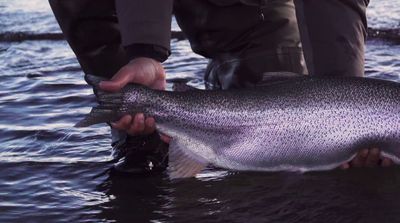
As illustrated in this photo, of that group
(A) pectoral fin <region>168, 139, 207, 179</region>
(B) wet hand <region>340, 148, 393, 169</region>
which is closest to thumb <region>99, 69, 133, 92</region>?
(A) pectoral fin <region>168, 139, 207, 179</region>

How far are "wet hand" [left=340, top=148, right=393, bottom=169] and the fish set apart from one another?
0.13 ft

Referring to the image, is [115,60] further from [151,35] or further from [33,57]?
[33,57]

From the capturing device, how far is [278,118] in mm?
3506

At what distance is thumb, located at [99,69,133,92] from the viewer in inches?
132

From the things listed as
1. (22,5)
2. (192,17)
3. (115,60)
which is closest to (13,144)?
(115,60)

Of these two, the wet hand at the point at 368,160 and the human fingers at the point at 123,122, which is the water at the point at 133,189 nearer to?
the wet hand at the point at 368,160

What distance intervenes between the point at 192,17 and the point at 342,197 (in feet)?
5.16

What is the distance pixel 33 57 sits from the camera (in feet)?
27.2

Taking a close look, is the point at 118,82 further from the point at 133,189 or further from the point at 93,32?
the point at 93,32

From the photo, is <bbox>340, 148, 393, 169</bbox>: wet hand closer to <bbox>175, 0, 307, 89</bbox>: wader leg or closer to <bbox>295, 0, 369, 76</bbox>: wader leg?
<bbox>295, 0, 369, 76</bbox>: wader leg

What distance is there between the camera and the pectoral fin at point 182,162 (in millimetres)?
3648

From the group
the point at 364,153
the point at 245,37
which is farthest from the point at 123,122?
the point at 245,37

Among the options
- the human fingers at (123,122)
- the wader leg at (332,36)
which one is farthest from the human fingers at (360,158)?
the human fingers at (123,122)

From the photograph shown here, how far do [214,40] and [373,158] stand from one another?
1.39 metres
